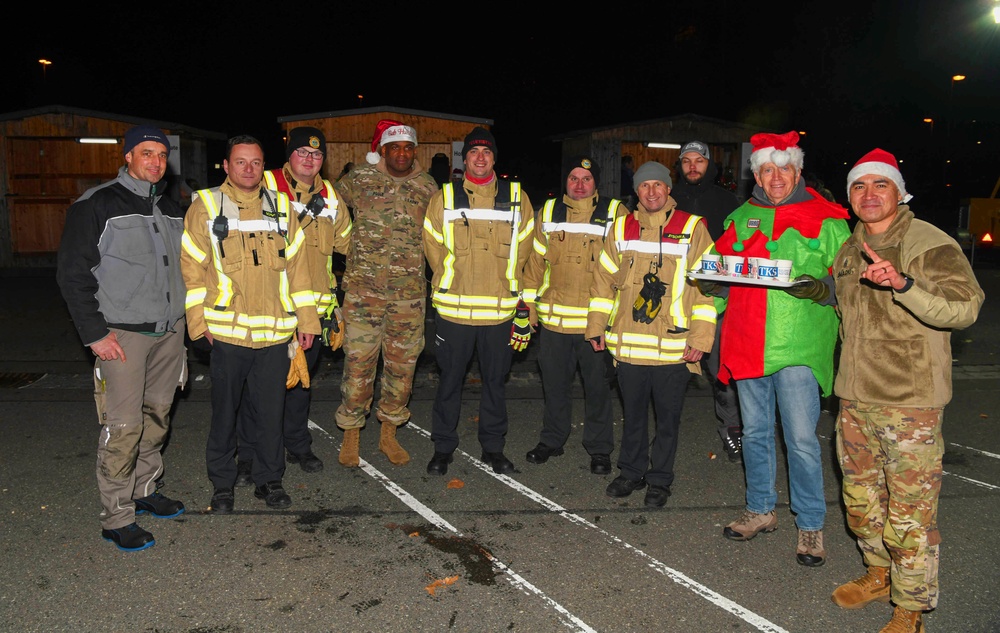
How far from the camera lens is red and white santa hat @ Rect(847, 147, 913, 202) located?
3594mm

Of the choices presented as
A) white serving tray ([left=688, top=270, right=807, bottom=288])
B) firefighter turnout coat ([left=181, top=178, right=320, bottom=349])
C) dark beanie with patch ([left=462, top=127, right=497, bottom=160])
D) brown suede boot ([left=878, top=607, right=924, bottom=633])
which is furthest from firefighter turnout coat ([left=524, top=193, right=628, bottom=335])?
brown suede boot ([left=878, top=607, right=924, bottom=633])

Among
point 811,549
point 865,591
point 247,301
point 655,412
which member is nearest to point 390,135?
point 247,301

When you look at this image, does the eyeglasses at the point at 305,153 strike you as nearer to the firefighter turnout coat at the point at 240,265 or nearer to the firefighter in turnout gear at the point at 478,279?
the firefighter turnout coat at the point at 240,265

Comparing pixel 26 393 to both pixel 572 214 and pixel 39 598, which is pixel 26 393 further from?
pixel 572 214

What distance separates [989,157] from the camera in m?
46.8

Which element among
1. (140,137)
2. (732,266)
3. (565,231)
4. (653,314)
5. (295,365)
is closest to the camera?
(732,266)

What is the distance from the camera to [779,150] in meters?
4.10

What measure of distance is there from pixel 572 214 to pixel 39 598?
3.94 metres

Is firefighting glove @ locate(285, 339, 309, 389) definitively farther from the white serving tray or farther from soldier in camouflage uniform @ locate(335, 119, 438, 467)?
the white serving tray

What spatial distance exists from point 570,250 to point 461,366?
1.17 metres

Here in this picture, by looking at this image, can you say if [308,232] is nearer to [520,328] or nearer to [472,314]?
[472,314]

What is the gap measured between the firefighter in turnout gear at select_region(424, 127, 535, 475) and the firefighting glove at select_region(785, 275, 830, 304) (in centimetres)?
218

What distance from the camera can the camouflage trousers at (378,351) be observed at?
565cm

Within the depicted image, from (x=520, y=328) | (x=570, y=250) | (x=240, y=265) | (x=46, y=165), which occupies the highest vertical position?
(x=46, y=165)
